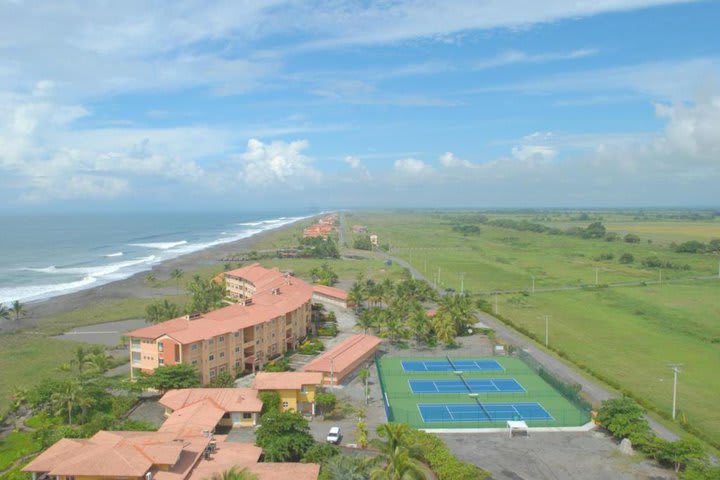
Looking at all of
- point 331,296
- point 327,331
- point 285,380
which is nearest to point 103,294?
point 331,296

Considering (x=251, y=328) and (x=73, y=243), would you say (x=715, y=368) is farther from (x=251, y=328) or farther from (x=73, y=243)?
(x=73, y=243)

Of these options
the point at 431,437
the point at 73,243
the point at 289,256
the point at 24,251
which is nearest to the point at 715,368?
the point at 431,437

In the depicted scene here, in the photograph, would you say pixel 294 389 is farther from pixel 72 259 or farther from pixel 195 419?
pixel 72 259

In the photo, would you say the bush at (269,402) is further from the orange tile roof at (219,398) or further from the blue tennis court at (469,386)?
the blue tennis court at (469,386)

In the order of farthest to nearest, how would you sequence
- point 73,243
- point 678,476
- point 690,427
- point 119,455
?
point 73,243 < point 690,427 < point 678,476 < point 119,455

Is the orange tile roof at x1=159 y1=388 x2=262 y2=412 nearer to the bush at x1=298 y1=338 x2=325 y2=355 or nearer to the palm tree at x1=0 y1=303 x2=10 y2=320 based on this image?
the bush at x1=298 y1=338 x2=325 y2=355

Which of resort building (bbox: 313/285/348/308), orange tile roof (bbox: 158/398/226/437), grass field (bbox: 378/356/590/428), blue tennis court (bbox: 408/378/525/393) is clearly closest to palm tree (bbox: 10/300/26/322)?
resort building (bbox: 313/285/348/308)
